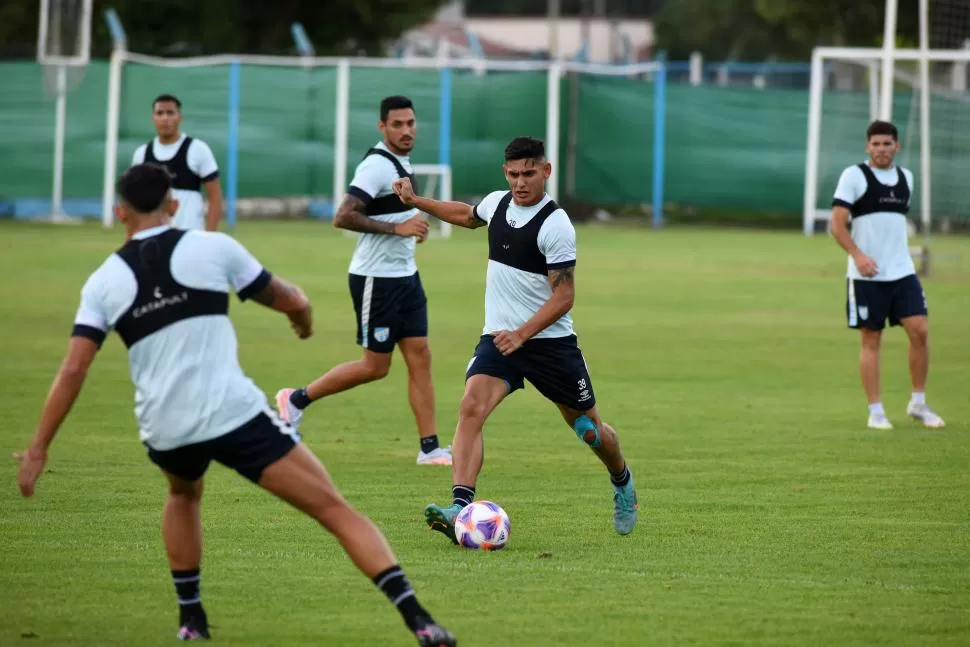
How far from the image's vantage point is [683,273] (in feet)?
81.7

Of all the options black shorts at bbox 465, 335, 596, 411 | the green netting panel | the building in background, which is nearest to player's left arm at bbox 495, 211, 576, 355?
black shorts at bbox 465, 335, 596, 411

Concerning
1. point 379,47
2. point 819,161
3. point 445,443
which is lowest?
point 445,443

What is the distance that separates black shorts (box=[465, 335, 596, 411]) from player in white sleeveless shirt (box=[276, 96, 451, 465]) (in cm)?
222

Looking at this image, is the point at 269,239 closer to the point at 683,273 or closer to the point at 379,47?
the point at 683,273

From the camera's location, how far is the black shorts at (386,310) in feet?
35.7

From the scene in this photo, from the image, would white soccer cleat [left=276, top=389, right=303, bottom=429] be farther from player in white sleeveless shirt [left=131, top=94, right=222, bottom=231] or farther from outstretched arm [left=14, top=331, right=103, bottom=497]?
outstretched arm [left=14, top=331, right=103, bottom=497]

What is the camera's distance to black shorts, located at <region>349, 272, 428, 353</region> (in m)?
10.9

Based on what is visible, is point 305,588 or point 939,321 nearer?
point 305,588

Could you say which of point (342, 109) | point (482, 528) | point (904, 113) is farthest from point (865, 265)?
point (342, 109)

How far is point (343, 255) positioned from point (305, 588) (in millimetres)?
19439

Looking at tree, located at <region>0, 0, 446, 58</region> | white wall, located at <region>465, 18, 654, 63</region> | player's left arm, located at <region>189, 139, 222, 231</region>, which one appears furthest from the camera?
white wall, located at <region>465, 18, 654, 63</region>

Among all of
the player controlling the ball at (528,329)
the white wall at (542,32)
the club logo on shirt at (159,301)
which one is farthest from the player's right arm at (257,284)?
the white wall at (542,32)

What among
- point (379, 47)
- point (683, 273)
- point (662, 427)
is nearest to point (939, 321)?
point (683, 273)

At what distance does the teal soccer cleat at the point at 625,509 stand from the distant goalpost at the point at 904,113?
48.4ft
